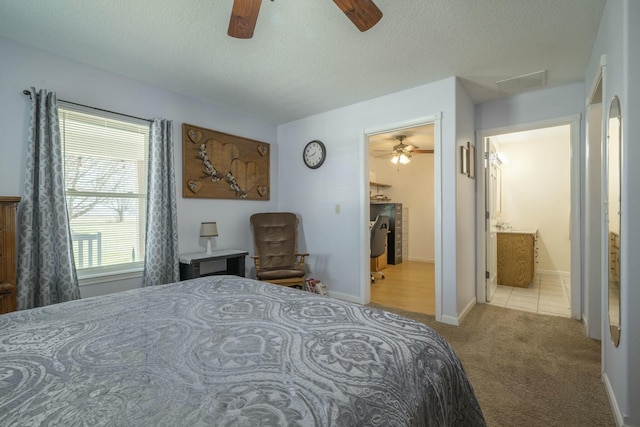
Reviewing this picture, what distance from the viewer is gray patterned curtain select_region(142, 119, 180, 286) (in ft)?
9.43

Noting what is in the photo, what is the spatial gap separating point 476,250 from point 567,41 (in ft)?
7.27

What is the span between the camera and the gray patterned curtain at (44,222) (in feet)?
7.18

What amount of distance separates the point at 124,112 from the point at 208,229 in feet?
4.59

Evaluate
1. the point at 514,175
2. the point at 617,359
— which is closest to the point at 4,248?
the point at 617,359

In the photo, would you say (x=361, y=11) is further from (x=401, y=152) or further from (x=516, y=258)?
(x=516, y=258)

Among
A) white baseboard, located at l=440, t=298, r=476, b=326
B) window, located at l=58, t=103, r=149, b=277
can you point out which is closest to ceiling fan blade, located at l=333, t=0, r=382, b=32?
window, located at l=58, t=103, r=149, b=277

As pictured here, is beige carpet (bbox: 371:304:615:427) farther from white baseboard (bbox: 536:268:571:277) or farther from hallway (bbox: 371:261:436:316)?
white baseboard (bbox: 536:268:571:277)

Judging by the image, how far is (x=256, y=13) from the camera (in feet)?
5.08

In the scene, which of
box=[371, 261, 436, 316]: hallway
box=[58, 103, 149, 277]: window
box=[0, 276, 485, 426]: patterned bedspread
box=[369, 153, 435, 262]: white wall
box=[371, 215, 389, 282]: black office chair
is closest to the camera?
box=[0, 276, 485, 426]: patterned bedspread

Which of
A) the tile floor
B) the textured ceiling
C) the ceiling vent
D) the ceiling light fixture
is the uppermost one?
the textured ceiling

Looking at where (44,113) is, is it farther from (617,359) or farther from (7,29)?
(617,359)

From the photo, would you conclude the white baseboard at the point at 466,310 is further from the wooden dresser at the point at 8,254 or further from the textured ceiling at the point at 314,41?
the wooden dresser at the point at 8,254

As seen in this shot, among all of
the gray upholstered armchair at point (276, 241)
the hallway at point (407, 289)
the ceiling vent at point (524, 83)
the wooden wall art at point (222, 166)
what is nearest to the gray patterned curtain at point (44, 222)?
the wooden wall art at point (222, 166)

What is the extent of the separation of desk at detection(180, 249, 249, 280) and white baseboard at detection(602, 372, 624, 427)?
3163 millimetres
